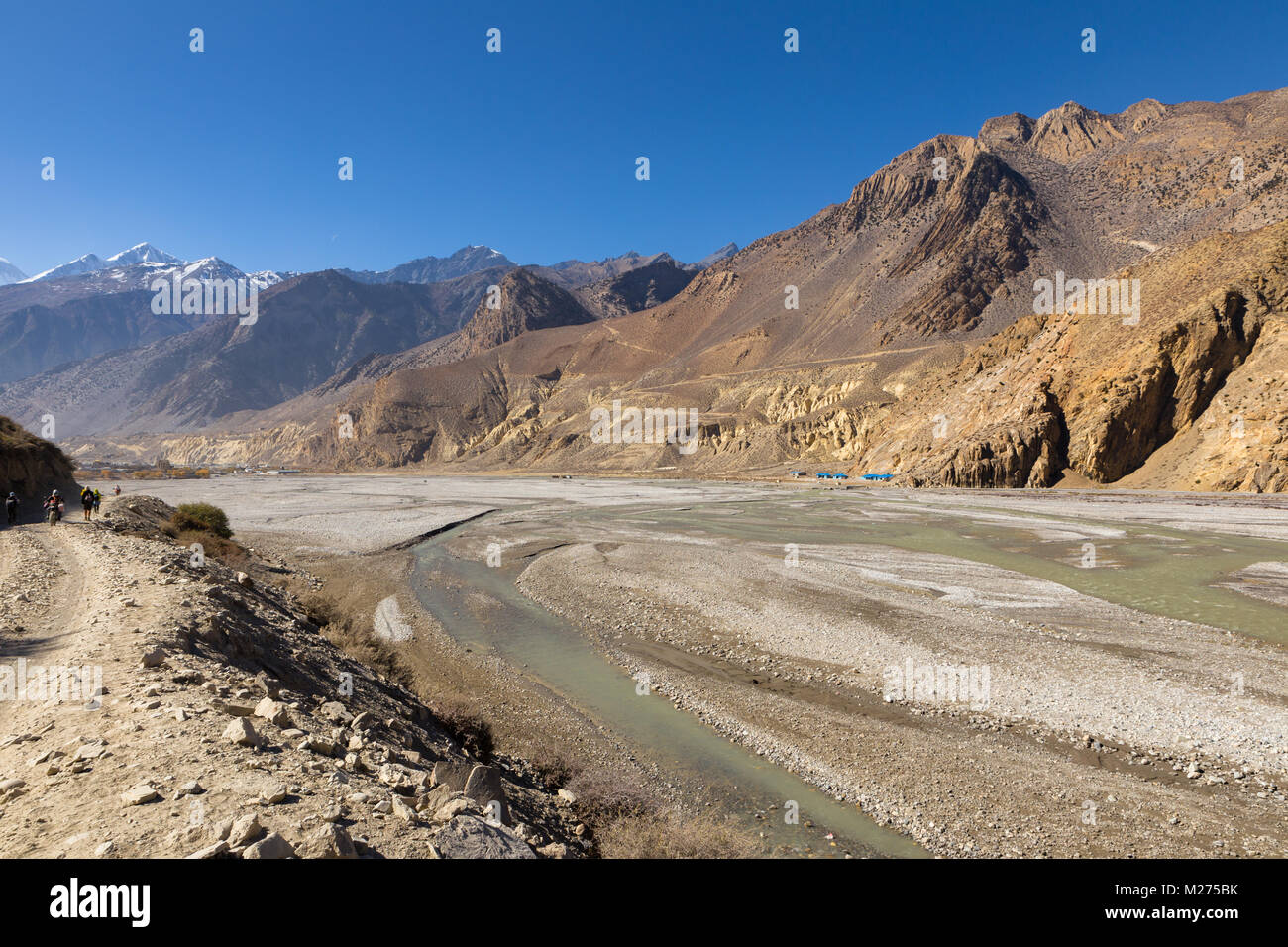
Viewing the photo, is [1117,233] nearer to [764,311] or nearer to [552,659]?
[764,311]

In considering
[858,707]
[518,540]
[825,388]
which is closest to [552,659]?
[858,707]

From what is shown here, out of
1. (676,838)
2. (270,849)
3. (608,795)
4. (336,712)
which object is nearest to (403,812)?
(270,849)

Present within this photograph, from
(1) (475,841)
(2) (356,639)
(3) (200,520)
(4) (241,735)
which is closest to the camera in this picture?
(1) (475,841)

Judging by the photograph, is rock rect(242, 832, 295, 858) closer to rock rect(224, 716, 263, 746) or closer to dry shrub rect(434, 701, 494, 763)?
rock rect(224, 716, 263, 746)

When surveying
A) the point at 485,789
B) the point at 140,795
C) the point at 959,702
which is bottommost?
the point at 959,702

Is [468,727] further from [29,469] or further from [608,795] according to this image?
[29,469]
